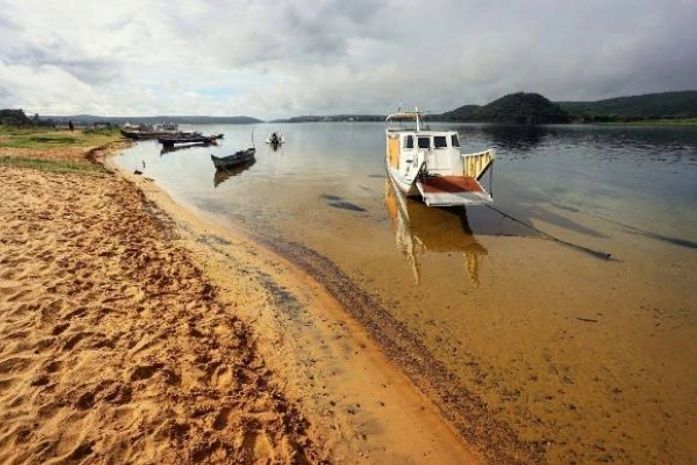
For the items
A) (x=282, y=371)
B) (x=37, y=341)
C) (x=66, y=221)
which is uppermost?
(x=66, y=221)

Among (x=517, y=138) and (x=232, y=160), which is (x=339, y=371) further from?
(x=517, y=138)

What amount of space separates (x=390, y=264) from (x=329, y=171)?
24069 millimetres

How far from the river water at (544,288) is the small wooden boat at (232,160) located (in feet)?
25.2

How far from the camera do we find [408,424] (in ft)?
21.4

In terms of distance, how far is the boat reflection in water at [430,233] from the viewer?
46.3 feet

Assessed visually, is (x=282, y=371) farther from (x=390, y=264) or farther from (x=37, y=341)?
(x=390, y=264)

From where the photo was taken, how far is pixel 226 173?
34719 millimetres

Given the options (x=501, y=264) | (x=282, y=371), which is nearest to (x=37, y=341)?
(x=282, y=371)

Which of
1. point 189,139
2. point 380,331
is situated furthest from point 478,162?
point 189,139

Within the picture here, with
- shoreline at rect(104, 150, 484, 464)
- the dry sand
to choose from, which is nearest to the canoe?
the dry sand

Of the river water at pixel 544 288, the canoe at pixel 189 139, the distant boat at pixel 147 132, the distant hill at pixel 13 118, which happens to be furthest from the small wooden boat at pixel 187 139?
the river water at pixel 544 288

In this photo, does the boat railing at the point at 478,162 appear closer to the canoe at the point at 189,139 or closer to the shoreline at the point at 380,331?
the shoreline at the point at 380,331

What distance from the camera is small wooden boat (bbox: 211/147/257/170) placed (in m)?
35.5

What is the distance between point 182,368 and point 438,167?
17.1 m
